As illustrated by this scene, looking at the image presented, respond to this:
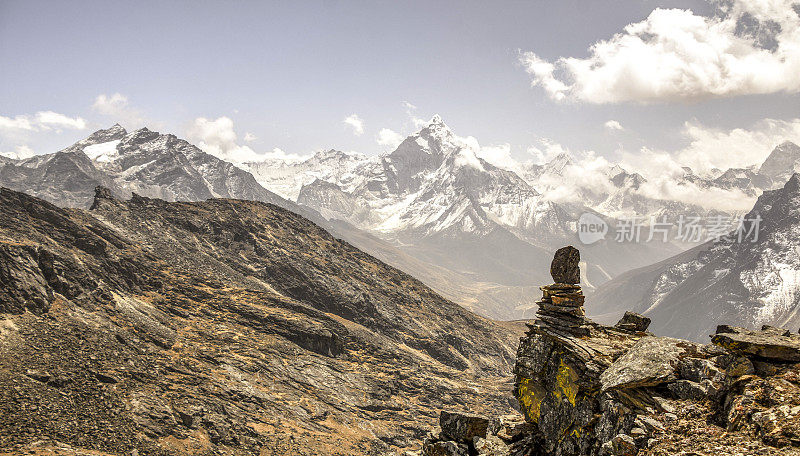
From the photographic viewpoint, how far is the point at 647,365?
2072 centimetres

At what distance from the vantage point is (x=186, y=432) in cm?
5294

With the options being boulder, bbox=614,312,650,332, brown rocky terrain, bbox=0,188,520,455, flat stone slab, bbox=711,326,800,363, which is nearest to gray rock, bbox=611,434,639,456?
flat stone slab, bbox=711,326,800,363

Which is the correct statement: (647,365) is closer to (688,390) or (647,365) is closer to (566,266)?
(688,390)

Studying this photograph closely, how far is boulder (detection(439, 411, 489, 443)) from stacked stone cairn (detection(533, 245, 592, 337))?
734cm

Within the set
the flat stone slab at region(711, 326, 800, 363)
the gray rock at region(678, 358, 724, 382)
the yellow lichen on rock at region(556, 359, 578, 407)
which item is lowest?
the yellow lichen on rock at region(556, 359, 578, 407)

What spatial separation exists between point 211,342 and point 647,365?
72.0m

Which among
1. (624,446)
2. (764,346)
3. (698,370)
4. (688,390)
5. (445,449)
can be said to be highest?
(764,346)

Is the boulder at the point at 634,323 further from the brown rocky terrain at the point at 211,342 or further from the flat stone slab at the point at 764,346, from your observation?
the brown rocky terrain at the point at 211,342

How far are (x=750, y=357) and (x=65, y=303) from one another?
78412 mm

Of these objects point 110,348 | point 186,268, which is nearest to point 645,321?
point 110,348

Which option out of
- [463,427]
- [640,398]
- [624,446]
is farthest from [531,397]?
[624,446]

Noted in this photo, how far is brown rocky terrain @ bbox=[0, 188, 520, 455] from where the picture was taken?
4988cm

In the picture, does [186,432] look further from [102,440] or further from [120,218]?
[120,218]

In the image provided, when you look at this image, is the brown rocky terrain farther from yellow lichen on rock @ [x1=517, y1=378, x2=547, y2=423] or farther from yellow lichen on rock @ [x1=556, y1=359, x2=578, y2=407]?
yellow lichen on rock @ [x1=556, y1=359, x2=578, y2=407]
